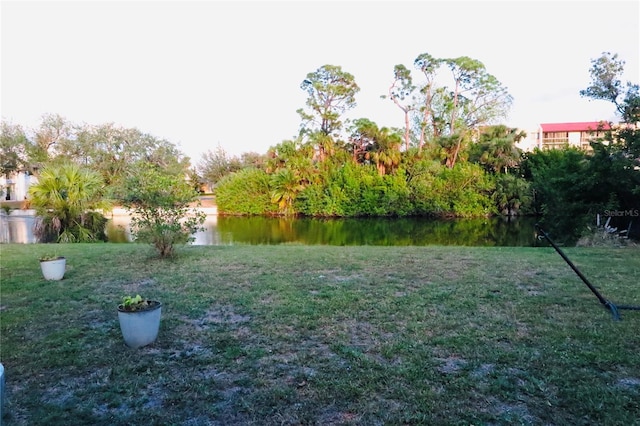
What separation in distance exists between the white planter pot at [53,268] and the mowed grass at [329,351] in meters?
0.12

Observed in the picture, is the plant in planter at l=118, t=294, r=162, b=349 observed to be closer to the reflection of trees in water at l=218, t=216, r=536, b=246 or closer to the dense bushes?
the reflection of trees in water at l=218, t=216, r=536, b=246

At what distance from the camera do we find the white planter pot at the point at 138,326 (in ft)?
10.3

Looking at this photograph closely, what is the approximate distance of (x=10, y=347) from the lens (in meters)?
3.25

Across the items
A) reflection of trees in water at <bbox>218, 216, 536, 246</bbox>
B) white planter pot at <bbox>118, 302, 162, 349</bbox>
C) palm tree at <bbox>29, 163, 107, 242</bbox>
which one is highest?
palm tree at <bbox>29, 163, 107, 242</bbox>

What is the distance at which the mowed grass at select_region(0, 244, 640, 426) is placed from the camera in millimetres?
2301

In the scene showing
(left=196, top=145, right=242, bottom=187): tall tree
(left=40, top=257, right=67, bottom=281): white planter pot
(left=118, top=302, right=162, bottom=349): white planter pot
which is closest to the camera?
(left=118, top=302, right=162, bottom=349): white planter pot

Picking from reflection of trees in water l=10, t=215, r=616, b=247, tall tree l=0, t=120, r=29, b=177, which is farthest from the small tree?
tall tree l=0, t=120, r=29, b=177

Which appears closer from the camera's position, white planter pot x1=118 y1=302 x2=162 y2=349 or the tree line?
white planter pot x1=118 y1=302 x2=162 y2=349

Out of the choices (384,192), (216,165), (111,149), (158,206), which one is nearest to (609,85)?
(158,206)

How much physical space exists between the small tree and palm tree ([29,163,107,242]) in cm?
599

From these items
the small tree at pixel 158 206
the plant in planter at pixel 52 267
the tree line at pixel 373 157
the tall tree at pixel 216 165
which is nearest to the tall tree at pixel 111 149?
the tree line at pixel 373 157

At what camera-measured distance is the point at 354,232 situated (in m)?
19.2

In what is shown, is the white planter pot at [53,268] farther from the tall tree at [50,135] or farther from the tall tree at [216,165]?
the tall tree at [216,165]

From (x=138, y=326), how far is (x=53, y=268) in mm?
3172
